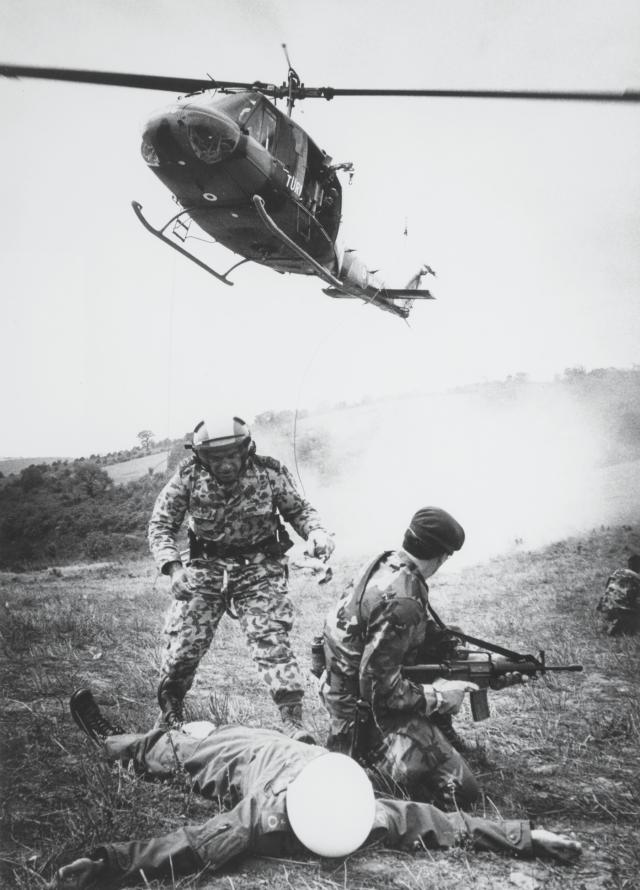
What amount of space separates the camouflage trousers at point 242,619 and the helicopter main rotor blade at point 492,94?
3073 mm

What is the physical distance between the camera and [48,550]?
1101 centimetres

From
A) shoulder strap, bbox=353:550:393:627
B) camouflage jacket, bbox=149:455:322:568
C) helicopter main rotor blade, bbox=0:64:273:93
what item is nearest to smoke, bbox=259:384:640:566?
camouflage jacket, bbox=149:455:322:568

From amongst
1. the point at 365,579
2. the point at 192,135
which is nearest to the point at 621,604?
the point at 365,579

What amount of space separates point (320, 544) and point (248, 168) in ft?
13.1

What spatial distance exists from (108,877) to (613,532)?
8922 millimetres

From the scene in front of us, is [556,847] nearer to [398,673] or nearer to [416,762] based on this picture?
[416,762]

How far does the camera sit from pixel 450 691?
2844mm

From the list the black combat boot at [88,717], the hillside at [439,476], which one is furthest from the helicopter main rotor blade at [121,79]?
the hillside at [439,476]

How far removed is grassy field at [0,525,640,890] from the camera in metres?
2.14

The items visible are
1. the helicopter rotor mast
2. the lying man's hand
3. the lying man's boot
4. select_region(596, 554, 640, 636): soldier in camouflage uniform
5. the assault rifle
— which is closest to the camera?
the lying man's hand

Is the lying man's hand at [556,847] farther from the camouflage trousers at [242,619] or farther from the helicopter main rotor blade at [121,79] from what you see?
the helicopter main rotor blade at [121,79]

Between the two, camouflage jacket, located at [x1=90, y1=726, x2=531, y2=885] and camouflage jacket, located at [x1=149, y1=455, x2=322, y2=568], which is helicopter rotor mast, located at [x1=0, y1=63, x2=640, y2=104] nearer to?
camouflage jacket, located at [x1=149, y1=455, x2=322, y2=568]

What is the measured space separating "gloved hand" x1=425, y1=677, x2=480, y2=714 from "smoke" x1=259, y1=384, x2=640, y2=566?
797 cm

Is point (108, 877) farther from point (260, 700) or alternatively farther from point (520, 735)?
point (520, 735)
